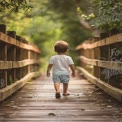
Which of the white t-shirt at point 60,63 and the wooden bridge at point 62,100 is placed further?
the white t-shirt at point 60,63

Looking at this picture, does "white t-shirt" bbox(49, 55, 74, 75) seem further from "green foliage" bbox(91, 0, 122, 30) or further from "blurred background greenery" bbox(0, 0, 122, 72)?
"blurred background greenery" bbox(0, 0, 122, 72)

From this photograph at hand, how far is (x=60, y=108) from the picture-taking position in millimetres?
5660

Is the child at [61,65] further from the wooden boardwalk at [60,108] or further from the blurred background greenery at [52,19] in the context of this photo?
the blurred background greenery at [52,19]

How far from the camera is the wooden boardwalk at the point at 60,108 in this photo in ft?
15.8

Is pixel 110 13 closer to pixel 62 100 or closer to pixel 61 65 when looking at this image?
pixel 61 65

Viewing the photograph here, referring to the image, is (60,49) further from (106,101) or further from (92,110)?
(92,110)

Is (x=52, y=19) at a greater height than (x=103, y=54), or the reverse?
(x=52, y=19)

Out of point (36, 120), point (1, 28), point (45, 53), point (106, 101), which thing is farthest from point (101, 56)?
point (45, 53)

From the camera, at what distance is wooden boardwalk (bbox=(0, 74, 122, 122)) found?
481 centimetres

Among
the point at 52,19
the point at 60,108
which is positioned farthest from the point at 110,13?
the point at 52,19

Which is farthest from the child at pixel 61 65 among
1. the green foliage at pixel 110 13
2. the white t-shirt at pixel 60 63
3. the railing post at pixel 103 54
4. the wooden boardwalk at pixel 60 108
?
the railing post at pixel 103 54

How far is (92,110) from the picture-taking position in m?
5.45

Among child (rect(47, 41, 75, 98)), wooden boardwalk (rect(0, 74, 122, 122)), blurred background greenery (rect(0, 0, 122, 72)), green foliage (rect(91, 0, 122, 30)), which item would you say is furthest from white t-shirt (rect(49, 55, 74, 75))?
blurred background greenery (rect(0, 0, 122, 72))

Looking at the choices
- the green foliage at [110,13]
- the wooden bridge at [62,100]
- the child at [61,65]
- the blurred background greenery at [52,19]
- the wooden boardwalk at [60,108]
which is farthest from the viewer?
the blurred background greenery at [52,19]
